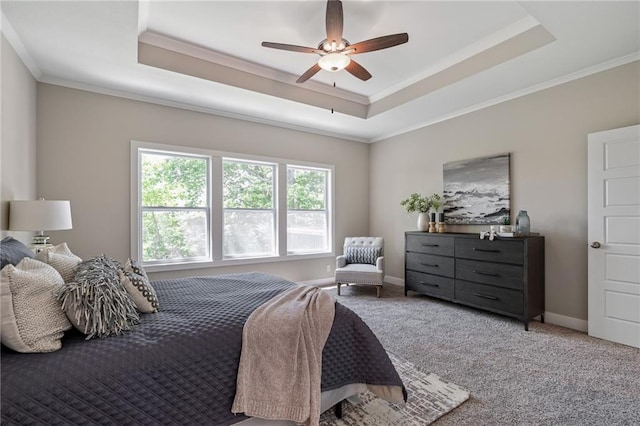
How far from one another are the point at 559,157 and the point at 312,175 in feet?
11.1

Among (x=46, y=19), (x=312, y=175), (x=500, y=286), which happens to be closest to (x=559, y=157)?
(x=500, y=286)

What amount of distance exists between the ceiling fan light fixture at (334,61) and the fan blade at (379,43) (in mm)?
83

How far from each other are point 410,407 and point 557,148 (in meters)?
3.22

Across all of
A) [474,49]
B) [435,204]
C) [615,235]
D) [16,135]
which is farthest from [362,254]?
[16,135]

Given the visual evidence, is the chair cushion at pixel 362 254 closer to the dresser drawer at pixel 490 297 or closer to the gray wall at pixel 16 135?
the dresser drawer at pixel 490 297

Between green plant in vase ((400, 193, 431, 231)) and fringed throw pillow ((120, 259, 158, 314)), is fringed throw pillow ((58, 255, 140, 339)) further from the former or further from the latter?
green plant in vase ((400, 193, 431, 231))

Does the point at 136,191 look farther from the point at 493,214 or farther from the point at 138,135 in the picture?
the point at 493,214

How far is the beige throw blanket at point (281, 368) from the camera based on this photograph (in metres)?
1.46

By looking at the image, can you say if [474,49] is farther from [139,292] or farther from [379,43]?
[139,292]

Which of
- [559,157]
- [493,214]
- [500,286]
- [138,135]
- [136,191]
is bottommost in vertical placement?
[500,286]

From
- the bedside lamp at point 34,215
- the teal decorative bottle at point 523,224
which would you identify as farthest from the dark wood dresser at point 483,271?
the bedside lamp at point 34,215

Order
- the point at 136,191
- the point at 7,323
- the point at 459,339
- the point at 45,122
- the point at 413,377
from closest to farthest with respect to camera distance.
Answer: the point at 7,323 → the point at 413,377 → the point at 459,339 → the point at 45,122 → the point at 136,191

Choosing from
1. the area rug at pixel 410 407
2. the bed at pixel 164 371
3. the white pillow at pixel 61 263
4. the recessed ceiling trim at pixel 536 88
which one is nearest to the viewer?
the bed at pixel 164 371

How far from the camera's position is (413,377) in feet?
7.40
